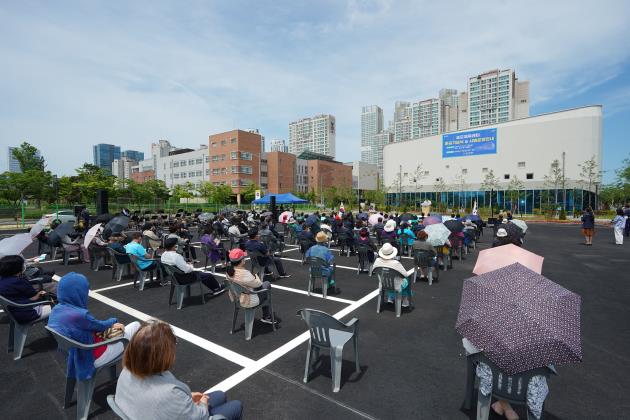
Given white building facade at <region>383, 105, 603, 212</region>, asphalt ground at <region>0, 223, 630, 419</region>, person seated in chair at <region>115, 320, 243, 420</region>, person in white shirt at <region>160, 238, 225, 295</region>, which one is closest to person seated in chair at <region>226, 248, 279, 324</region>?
asphalt ground at <region>0, 223, 630, 419</region>

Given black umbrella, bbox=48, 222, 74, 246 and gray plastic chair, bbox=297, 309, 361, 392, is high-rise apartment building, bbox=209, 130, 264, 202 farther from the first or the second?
gray plastic chair, bbox=297, 309, 361, 392

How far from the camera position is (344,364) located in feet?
14.0

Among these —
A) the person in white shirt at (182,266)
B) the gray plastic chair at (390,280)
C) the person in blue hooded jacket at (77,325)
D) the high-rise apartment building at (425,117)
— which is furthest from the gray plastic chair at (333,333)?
the high-rise apartment building at (425,117)

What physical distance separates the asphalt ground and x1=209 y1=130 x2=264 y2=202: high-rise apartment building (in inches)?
2541

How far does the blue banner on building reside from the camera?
55.7m

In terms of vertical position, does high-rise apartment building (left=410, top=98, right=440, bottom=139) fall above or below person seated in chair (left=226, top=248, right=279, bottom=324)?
above

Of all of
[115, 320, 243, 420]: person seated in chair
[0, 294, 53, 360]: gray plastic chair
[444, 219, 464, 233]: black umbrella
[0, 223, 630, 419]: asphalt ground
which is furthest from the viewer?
[444, 219, 464, 233]: black umbrella

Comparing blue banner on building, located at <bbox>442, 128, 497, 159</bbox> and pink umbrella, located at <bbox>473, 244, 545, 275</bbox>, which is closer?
pink umbrella, located at <bbox>473, 244, 545, 275</bbox>

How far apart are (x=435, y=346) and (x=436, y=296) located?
8.75 ft

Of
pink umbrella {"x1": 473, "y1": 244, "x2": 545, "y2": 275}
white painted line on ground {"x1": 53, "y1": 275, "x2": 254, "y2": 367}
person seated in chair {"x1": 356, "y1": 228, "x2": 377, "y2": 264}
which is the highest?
pink umbrella {"x1": 473, "y1": 244, "x2": 545, "y2": 275}

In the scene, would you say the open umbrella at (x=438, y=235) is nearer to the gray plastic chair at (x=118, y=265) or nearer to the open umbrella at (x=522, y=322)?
the open umbrella at (x=522, y=322)

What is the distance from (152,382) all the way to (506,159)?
6338cm

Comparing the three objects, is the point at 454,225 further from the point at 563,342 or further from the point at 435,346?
the point at 563,342

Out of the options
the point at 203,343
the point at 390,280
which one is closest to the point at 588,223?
the point at 390,280
